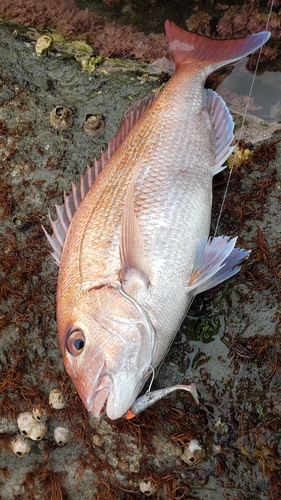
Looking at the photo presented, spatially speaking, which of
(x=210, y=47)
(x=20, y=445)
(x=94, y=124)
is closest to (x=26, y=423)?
(x=20, y=445)

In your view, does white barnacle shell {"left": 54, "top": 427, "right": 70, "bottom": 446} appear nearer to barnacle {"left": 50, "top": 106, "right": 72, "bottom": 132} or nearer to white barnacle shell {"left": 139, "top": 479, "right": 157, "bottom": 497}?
white barnacle shell {"left": 139, "top": 479, "right": 157, "bottom": 497}

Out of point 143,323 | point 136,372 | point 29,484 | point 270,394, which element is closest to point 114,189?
point 143,323

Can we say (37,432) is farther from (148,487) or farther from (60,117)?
(60,117)

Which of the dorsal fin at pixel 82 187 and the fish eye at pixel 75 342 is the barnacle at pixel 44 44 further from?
the fish eye at pixel 75 342

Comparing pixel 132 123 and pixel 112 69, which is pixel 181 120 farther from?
pixel 112 69

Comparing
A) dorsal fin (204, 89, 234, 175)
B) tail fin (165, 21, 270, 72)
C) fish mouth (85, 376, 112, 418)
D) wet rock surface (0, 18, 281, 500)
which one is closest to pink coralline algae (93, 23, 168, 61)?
wet rock surface (0, 18, 281, 500)

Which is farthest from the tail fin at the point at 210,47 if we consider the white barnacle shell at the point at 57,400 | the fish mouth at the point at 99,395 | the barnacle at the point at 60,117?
the white barnacle shell at the point at 57,400

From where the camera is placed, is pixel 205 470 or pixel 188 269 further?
pixel 205 470

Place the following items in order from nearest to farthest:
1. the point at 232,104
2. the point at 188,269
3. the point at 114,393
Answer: the point at 114,393 < the point at 188,269 < the point at 232,104
